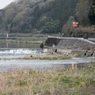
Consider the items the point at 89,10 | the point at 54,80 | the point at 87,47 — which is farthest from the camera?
the point at 89,10

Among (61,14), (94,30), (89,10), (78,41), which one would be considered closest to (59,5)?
(61,14)

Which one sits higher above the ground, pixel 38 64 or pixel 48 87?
pixel 48 87

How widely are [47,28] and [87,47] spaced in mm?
146019

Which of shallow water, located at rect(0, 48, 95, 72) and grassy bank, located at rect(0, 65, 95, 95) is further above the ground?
grassy bank, located at rect(0, 65, 95, 95)

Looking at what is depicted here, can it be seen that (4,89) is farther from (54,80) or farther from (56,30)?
(56,30)

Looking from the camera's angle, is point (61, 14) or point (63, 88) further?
point (61, 14)

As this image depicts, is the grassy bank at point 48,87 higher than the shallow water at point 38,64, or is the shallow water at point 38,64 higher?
the grassy bank at point 48,87

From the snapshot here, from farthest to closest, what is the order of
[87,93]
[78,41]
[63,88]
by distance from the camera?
[78,41] → [63,88] → [87,93]

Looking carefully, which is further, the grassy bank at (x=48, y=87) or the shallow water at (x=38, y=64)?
the shallow water at (x=38, y=64)

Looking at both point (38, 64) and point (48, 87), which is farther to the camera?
point (38, 64)

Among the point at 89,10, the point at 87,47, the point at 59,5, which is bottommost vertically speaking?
the point at 87,47

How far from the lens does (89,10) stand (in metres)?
73.6

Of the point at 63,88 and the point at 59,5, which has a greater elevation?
the point at 59,5

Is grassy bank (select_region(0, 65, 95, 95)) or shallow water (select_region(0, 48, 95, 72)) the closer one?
grassy bank (select_region(0, 65, 95, 95))
